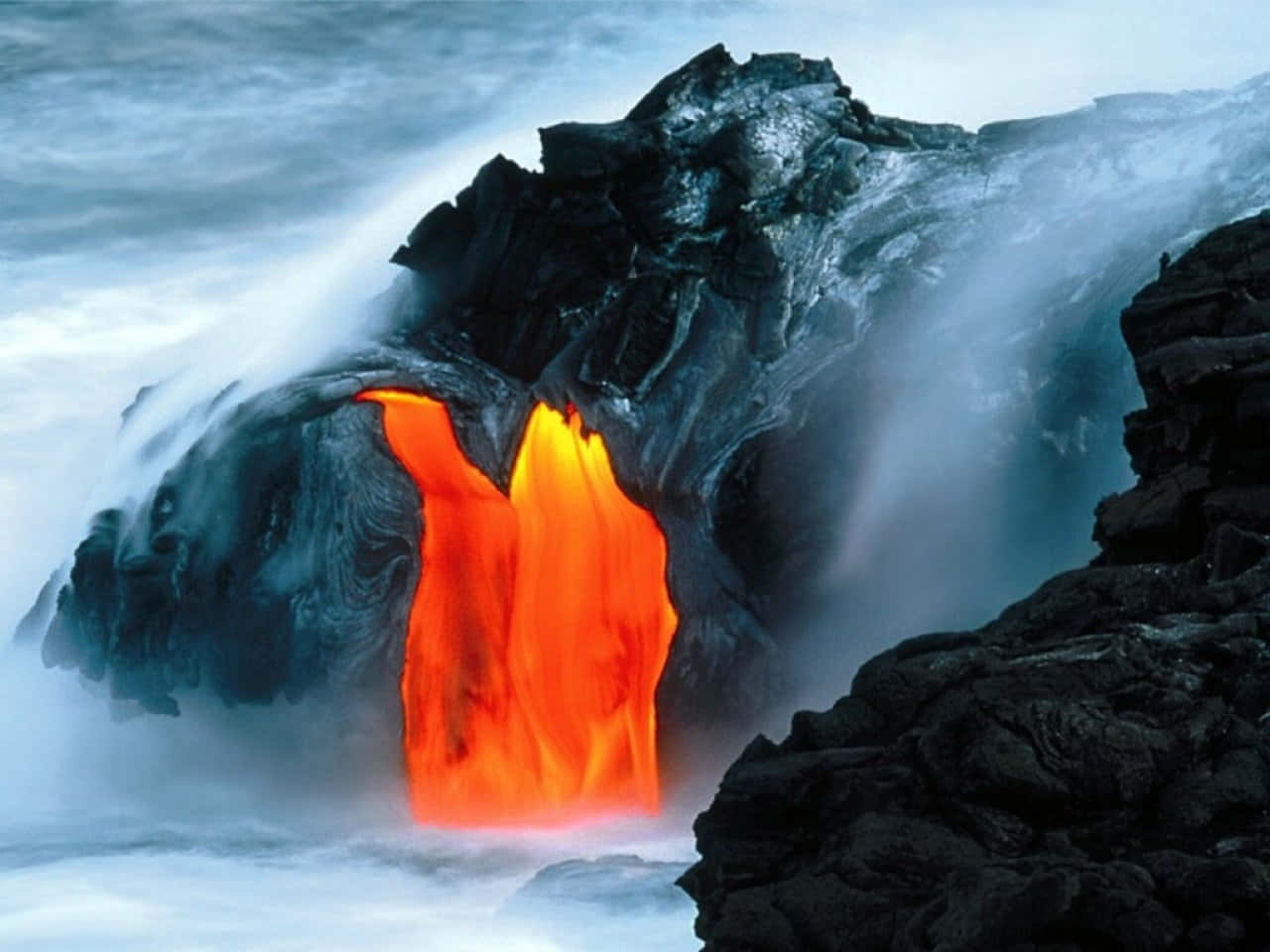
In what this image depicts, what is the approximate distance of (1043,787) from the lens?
46.2 ft

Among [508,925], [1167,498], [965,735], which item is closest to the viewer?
[965,735]

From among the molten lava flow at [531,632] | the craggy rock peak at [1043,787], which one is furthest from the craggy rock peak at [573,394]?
the craggy rock peak at [1043,787]

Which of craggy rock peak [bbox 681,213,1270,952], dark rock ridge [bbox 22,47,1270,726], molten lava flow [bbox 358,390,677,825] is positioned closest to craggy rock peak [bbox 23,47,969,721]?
dark rock ridge [bbox 22,47,1270,726]

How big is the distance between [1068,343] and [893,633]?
162 inches

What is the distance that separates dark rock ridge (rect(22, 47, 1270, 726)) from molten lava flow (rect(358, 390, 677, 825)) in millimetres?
534

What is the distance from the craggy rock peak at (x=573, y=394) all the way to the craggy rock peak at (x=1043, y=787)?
311 inches

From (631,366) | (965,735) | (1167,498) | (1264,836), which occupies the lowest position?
(1264,836)

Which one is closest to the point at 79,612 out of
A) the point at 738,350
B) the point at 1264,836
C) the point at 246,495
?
the point at 246,495

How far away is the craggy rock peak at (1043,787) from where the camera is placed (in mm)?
12844

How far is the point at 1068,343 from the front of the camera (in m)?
25.3

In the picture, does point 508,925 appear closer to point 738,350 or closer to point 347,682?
point 347,682

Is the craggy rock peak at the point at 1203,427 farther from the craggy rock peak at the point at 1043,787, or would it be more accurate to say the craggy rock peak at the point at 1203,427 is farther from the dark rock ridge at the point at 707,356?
the dark rock ridge at the point at 707,356

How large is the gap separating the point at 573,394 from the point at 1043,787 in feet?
39.8

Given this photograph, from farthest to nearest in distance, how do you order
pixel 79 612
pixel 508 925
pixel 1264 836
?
pixel 79 612
pixel 508 925
pixel 1264 836
